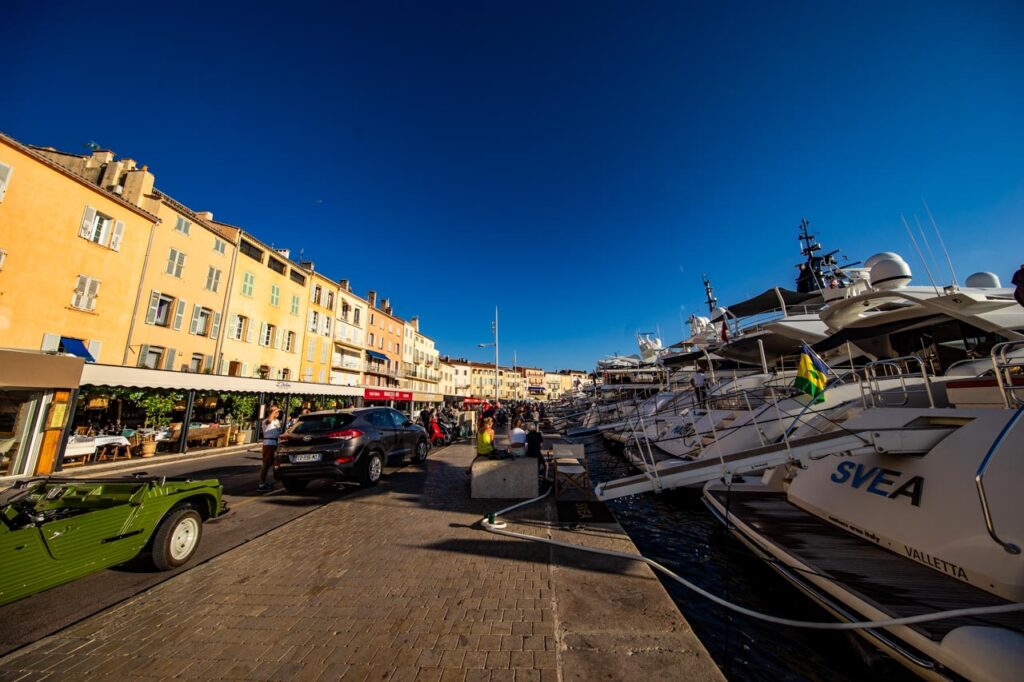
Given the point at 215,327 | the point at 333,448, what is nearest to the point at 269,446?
the point at 333,448

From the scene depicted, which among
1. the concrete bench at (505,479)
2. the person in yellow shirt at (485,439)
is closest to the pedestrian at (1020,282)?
the concrete bench at (505,479)

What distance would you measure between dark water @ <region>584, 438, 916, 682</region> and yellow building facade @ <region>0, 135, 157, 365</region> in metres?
21.4

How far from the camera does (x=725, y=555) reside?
21.9ft

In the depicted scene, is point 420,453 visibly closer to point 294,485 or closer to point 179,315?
point 294,485

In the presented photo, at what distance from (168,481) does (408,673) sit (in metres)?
4.23

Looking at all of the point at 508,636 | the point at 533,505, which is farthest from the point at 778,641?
the point at 533,505

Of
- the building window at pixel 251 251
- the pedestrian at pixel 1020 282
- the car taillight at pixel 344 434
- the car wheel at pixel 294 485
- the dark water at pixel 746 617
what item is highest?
the building window at pixel 251 251

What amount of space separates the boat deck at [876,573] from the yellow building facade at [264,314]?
26015mm

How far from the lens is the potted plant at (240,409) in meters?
17.2

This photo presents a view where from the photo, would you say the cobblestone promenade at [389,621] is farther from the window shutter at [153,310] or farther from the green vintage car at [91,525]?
the window shutter at [153,310]

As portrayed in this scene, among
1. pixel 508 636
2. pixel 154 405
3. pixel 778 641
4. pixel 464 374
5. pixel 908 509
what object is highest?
pixel 464 374

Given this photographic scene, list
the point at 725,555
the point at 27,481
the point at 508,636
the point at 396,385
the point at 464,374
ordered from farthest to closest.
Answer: the point at 464,374, the point at 396,385, the point at 725,555, the point at 27,481, the point at 508,636

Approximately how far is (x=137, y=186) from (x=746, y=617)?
28.1m

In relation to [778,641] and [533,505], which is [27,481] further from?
[778,641]
